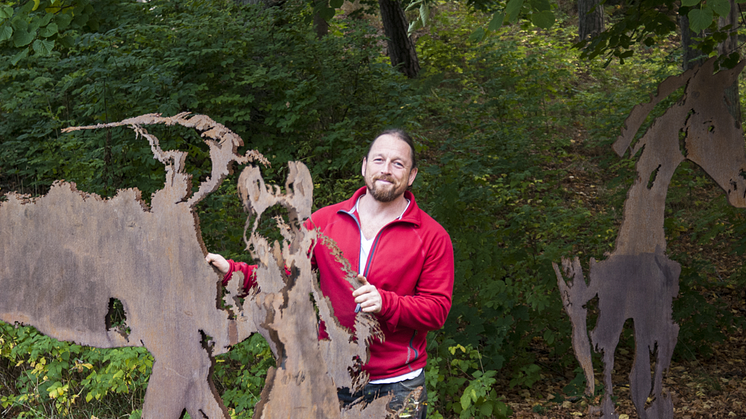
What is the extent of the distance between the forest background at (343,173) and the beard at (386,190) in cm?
108

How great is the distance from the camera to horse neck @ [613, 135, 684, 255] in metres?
2.46

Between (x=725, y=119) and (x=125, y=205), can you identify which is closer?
(x=125, y=205)

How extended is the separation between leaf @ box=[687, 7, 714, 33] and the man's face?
1586 mm

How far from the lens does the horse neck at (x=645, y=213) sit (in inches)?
96.8

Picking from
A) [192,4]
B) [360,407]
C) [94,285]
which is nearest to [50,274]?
[94,285]

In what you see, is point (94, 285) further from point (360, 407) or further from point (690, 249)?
point (690, 249)

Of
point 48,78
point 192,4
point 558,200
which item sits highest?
point 192,4

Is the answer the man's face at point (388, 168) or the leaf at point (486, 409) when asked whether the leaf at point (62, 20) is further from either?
the leaf at point (486, 409)

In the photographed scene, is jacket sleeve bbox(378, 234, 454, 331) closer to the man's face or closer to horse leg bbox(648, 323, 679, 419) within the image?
the man's face

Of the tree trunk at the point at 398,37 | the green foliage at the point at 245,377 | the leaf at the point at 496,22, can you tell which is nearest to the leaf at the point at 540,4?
the leaf at the point at 496,22

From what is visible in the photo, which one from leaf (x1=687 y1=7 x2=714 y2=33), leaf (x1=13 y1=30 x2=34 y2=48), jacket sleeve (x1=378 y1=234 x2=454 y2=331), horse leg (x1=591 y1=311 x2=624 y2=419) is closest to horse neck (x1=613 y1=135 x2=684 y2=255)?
horse leg (x1=591 y1=311 x2=624 y2=419)

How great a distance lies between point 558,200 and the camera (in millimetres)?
5926

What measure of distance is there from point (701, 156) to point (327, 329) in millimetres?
2067

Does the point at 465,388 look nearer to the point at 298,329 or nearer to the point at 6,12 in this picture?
the point at 298,329
